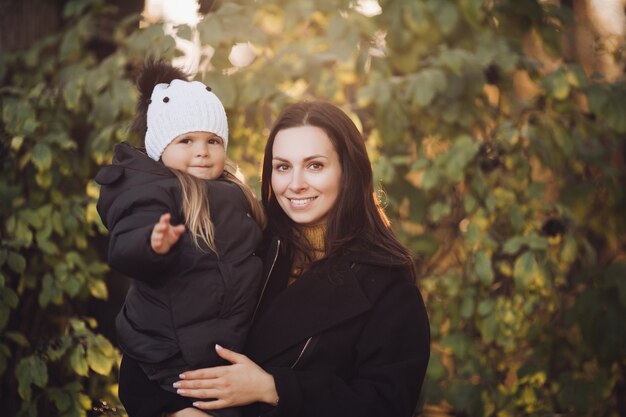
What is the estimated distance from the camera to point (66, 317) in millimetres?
3652

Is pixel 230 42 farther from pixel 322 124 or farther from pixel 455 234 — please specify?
pixel 455 234

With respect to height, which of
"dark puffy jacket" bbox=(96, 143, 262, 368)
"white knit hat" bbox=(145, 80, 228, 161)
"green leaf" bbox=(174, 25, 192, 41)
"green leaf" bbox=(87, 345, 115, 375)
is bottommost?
"green leaf" bbox=(87, 345, 115, 375)

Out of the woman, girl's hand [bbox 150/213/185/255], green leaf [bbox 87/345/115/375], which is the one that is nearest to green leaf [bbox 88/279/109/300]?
green leaf [bbox 87/345/115/375]

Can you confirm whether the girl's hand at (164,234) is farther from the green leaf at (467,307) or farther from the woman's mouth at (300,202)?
the green leaf at (467,307)

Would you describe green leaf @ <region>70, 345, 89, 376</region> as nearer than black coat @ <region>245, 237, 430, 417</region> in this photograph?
No

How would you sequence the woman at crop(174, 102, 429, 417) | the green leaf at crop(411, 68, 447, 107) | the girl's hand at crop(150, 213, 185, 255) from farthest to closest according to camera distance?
the green leaf at crop(411, 68, 447, 107), the woman at crop(174, 102, 429, 417), the girl's hand at crop(150, 213, 185, 255)

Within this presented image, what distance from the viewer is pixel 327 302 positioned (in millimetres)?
2232

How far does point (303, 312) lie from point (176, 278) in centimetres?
43

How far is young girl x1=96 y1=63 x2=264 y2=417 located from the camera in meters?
1.95

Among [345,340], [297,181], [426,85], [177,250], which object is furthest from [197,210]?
[426,85]

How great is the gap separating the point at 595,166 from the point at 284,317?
7.73 ft

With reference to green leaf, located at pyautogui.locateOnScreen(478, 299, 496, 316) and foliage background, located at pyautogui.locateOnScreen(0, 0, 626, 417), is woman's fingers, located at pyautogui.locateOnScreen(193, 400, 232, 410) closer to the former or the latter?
foliage background, located at pyautogui.locateOnScreen(0, 0, 626, 417)

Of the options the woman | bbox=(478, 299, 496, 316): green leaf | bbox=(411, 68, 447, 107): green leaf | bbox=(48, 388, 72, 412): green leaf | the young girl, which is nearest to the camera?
the young girl

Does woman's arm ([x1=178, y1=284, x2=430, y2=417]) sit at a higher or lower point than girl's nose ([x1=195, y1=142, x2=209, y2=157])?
lower
